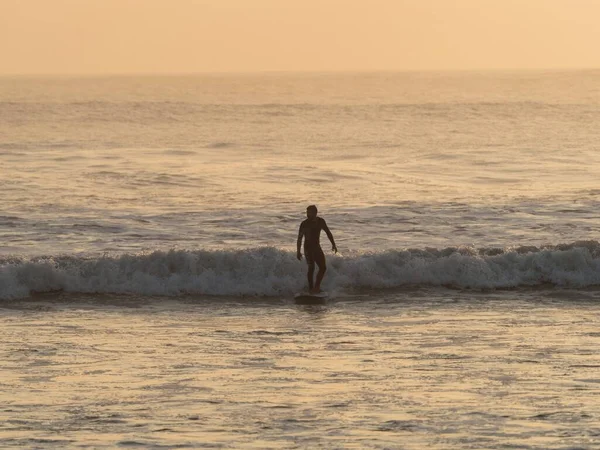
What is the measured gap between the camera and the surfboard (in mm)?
20750

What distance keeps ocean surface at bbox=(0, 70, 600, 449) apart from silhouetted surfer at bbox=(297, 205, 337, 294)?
664 millimetres

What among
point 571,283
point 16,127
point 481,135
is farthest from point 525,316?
point 16,127

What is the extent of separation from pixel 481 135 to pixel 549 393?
166ft

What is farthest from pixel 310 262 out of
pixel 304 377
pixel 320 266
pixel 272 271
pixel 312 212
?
pixel 304 377

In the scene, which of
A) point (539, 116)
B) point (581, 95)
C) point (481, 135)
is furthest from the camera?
point (581, 95)

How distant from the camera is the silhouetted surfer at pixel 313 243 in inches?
825

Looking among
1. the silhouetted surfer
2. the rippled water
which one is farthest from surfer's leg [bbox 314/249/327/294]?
the rippled water

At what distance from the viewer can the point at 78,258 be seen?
23.0m

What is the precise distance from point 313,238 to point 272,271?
1.75 m

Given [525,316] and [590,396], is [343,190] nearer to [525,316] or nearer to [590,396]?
[525,316]

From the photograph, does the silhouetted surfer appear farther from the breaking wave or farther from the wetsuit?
the breaking wave

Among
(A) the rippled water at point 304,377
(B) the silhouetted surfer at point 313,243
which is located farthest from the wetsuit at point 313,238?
(A) the rippled water at point 304,377

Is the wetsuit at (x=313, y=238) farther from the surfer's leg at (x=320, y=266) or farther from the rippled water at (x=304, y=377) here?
the rippled water at (x=304, y=377)

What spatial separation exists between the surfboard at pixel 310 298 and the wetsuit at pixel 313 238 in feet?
1.90
